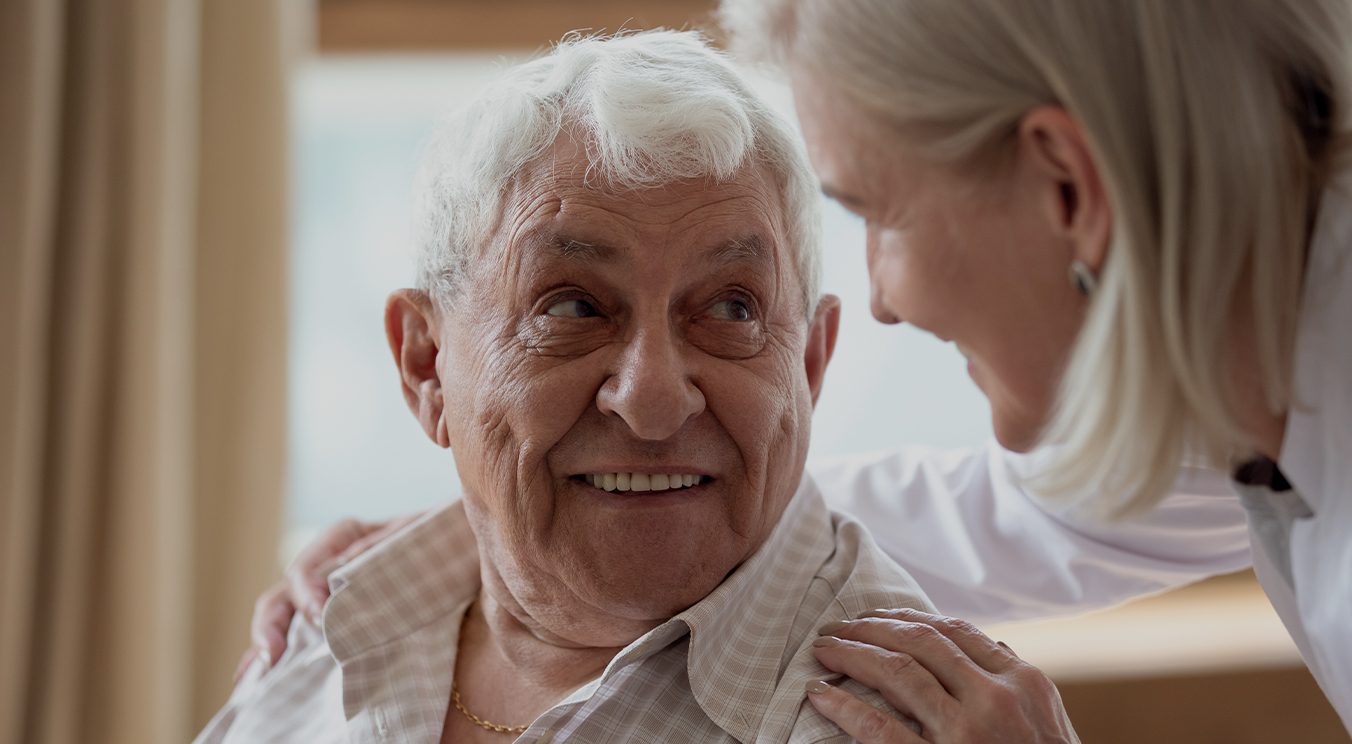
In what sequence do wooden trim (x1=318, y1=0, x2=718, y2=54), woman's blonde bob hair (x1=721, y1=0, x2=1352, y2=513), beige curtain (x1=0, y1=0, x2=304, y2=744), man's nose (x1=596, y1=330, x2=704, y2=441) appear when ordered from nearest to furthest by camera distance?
woman's blonde bob hair (x1=721, y1=0, x2=1352, y2=513), man's nose (x1=596, y1=330, x2=704, y2=441), beige curtain (x1=0, y1=0, x2=304, y2=744), wooden trim (x1=318, y1=0, x2=718, y2=54)

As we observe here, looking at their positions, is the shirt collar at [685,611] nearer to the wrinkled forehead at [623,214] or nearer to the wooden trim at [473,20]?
the wrinkled forehead at [623,214]

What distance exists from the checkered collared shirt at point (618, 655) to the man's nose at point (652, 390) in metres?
0.21

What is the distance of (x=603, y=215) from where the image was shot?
140cm

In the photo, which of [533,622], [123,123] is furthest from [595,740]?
[123,123]

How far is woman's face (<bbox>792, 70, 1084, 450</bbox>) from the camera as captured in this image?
41.5 inches

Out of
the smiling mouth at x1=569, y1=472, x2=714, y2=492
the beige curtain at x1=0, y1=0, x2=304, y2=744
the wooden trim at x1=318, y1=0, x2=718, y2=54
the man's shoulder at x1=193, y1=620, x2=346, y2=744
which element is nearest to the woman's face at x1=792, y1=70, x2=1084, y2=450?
the smiling mouth at x1=569, y1=472, x2=714, y2=492

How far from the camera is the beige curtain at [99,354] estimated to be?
2.26 m

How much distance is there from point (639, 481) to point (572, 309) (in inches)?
8.4

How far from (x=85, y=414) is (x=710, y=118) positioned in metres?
1.55

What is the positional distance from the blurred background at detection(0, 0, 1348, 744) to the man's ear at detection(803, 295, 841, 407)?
0.60m

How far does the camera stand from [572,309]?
4.77 ft

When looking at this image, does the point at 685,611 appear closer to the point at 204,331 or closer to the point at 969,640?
the point at 969,640

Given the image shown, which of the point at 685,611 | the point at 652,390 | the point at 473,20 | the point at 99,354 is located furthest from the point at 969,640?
the point at 473,20

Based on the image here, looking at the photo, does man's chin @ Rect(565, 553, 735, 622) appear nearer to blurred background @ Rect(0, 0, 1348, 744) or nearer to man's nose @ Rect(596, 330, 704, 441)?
man's nose @ Rect(596, 330, 704, 441)
